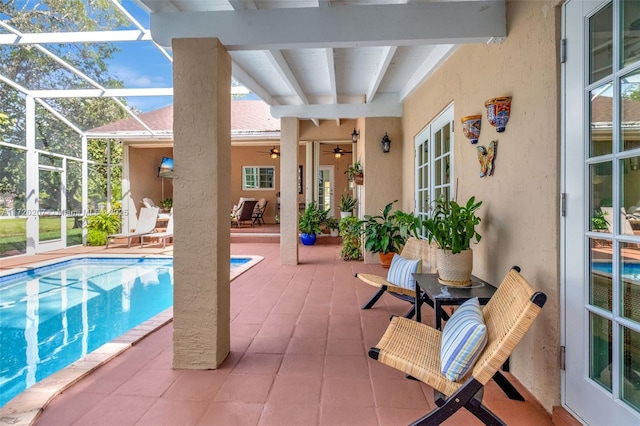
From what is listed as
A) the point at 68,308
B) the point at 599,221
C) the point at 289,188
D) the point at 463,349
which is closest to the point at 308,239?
the point at 289,188

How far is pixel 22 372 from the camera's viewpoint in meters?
2.78

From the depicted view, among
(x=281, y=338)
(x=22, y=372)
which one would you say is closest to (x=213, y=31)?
(x=281, y=338)

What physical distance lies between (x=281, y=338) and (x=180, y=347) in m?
0.79

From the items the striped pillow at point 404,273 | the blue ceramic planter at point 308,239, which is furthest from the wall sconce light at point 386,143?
the blue ceramic planter at point 308,239

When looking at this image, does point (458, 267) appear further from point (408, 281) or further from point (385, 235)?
point (385, 235)

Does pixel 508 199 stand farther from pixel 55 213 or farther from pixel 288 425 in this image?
pixel 55 213

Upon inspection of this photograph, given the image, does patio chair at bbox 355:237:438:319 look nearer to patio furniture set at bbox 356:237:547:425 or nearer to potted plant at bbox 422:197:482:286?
potted plant at bbox 422:197:482:286

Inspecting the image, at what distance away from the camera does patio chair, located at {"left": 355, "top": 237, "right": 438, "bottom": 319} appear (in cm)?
316

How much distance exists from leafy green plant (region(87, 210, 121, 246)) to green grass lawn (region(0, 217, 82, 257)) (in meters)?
0.44

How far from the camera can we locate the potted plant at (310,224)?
8.38 metres

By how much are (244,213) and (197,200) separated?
891cm

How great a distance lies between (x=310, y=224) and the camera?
8398 millimetres

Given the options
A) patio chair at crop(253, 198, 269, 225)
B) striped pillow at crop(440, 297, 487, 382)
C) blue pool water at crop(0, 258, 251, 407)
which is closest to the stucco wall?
striped pillow at crop(440, 297, 487, 382)

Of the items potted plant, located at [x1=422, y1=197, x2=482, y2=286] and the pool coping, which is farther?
potted plant, located at [x1=422, y1=197, x2=482, y2=286]
